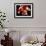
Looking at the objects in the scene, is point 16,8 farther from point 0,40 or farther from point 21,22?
point 0,40

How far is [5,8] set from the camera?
4922 millimetres

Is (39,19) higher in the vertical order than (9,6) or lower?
lower

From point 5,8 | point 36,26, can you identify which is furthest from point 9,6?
point 36,26

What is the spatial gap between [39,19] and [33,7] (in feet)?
1.46

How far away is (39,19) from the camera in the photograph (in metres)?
4.93

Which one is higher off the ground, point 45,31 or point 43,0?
point 43,0

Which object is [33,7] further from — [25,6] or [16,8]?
[16,8]

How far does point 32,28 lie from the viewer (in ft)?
16.2

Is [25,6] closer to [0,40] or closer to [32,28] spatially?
[32,28]

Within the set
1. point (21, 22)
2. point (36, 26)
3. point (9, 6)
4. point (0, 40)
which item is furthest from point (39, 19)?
point (0, 40)

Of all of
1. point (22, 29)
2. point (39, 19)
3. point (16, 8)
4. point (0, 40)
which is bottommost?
point (0, 40)

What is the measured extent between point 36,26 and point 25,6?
29.7 inches

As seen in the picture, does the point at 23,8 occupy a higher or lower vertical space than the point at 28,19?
higher

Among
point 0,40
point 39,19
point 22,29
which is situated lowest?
point 0,40
